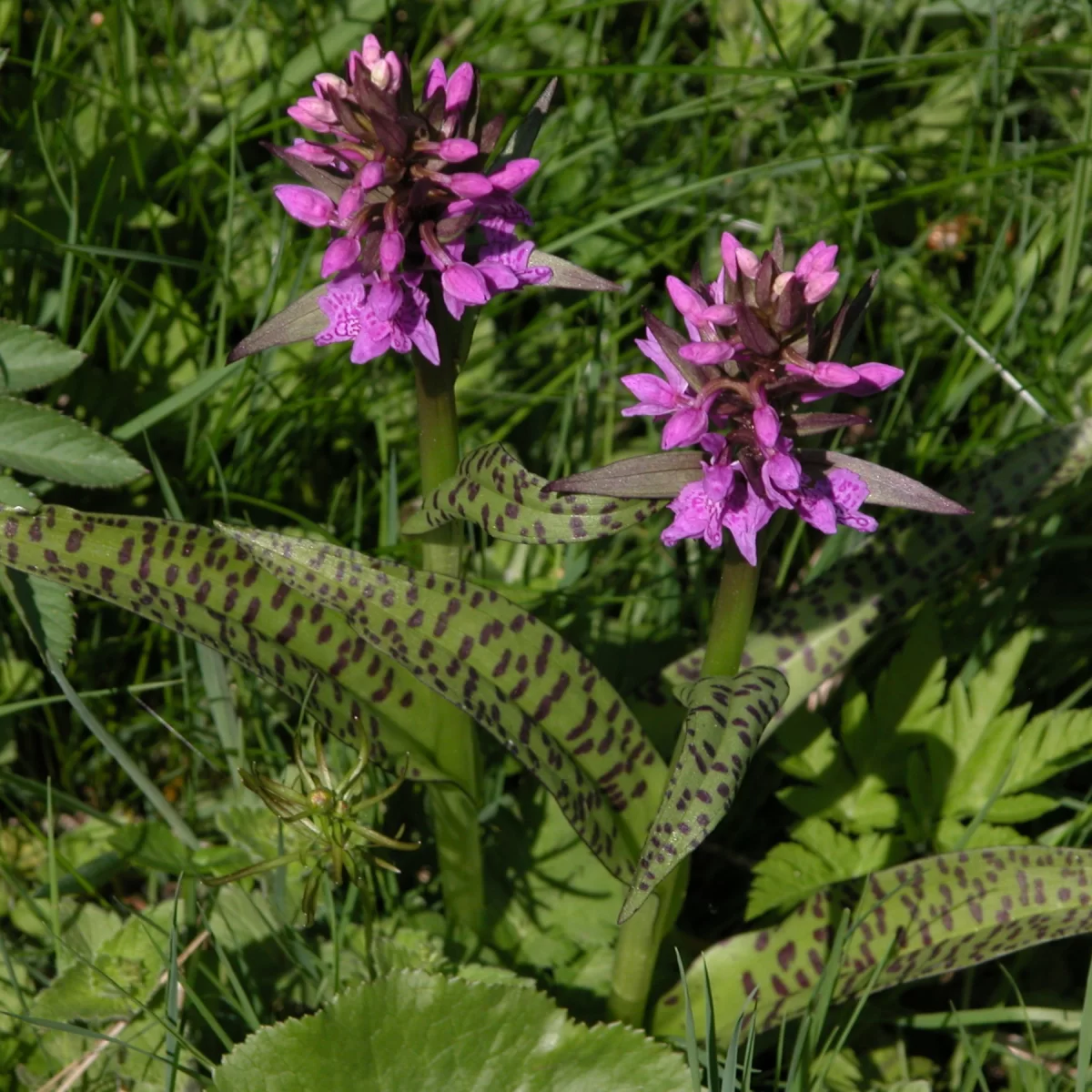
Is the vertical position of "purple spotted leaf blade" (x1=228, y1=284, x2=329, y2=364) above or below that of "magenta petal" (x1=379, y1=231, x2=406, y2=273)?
below

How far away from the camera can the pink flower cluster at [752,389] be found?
4.45 ft

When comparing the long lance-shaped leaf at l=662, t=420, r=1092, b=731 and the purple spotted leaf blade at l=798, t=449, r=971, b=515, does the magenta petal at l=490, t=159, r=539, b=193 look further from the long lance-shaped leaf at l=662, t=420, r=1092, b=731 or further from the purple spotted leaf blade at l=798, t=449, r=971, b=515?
the long lance-shaped leaf at l=662, t=420, r=1092, b=731

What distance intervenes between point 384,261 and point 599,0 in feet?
4.74

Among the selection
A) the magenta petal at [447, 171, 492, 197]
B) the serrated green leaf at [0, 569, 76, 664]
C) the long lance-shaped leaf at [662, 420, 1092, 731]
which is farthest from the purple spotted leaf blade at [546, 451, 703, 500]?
the serrated green leaf at [0, 569, 76, 664]

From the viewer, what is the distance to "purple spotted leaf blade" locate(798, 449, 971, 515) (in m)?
1.43

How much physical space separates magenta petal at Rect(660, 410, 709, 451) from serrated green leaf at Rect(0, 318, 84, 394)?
1.03 meters

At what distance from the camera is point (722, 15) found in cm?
322

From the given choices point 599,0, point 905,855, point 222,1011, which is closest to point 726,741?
point 905,855

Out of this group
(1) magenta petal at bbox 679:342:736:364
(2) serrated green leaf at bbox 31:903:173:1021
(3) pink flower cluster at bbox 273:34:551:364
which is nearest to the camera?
(1) magenta petal at bbox 679:342:736:364

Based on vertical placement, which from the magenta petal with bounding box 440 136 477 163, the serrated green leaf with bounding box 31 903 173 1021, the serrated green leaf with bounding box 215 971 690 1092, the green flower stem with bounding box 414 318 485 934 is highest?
the magenta petal with bounding box 440 136 477 163

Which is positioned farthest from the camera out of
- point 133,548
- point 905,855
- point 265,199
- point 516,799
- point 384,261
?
point 265,199

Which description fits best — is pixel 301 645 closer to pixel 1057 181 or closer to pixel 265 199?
pixel 265 199

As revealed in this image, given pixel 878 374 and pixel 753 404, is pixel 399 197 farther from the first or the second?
pixel 878 374

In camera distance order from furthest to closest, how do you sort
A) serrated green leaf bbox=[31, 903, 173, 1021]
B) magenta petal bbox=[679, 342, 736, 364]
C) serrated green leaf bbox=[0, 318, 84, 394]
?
serrated green leaf bbox=[0, 318, 84, 394] → serrated green leaf bbox=[31, 903, 173, 1021] → magenta petal bbox=[679, 342, 736, 364]
